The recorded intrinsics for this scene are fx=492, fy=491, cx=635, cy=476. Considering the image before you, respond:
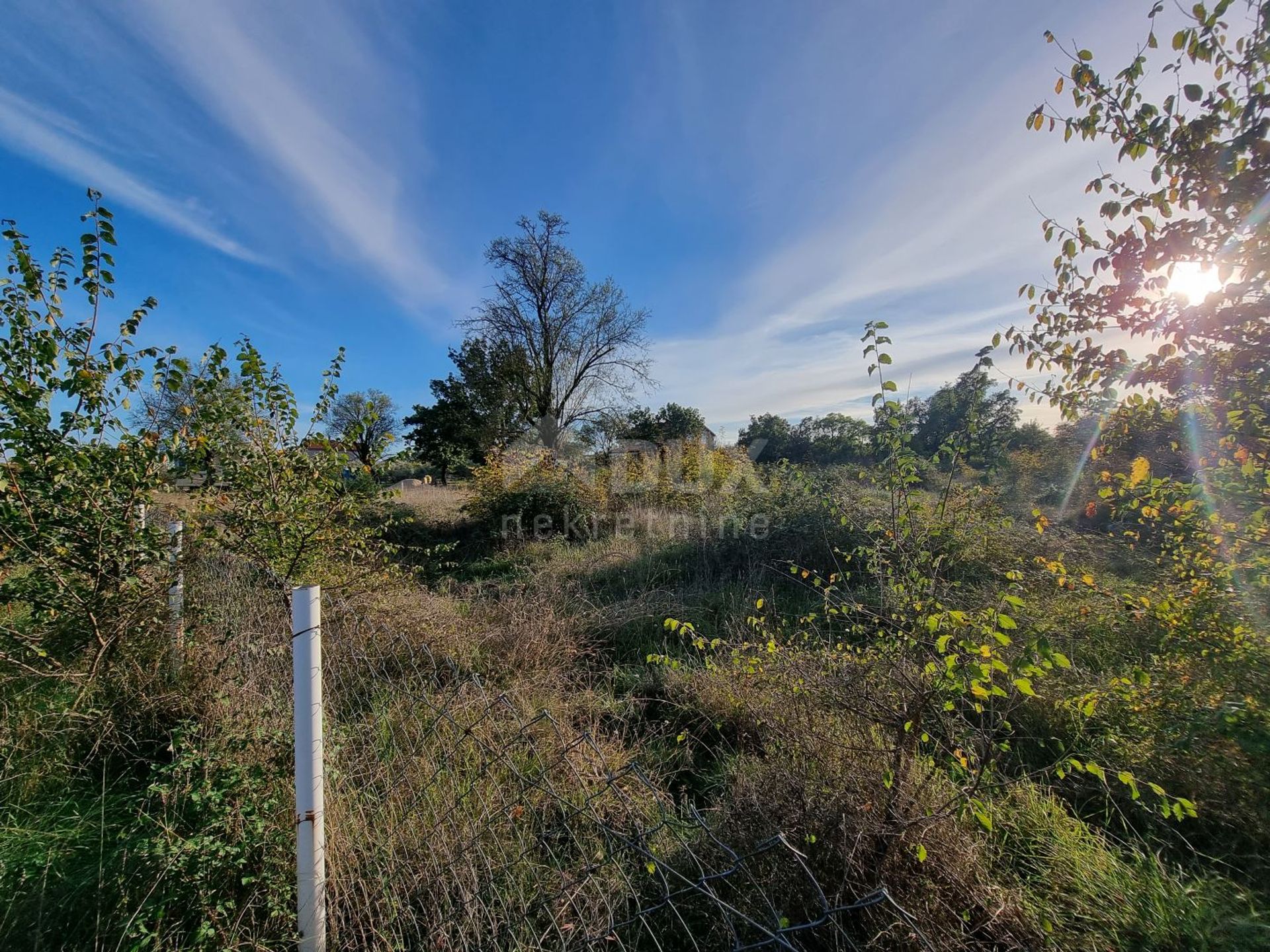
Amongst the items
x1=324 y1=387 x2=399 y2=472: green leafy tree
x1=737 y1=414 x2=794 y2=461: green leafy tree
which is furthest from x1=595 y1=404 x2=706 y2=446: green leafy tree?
x1=324 y1=387 x2=399 y2=472: green leafy tree

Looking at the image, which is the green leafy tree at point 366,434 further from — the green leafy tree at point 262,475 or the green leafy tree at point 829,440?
the green leafy tree at point 829,440

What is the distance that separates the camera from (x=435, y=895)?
1.69 m

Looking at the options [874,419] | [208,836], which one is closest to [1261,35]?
[874,419]

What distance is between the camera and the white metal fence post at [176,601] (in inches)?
110

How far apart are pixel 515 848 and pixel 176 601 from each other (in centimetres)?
250

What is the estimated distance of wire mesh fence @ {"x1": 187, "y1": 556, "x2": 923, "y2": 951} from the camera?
60.4 inches

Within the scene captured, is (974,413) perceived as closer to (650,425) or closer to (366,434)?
(366,434)

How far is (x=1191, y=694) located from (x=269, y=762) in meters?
4.12

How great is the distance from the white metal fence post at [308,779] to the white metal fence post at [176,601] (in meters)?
1.99

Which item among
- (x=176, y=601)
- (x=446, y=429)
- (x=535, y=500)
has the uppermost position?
(x=446, y=429)

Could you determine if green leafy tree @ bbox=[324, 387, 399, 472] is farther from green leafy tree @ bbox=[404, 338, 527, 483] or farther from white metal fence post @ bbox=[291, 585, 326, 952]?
green leafy tree @ bbox=[404, 338, 527, 483]

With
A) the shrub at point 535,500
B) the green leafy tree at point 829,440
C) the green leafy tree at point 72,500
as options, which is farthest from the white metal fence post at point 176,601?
the shrub at point 535,500

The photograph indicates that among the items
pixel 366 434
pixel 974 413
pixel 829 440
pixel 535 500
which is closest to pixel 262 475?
pixel 366 434

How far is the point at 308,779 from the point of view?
150 cm
